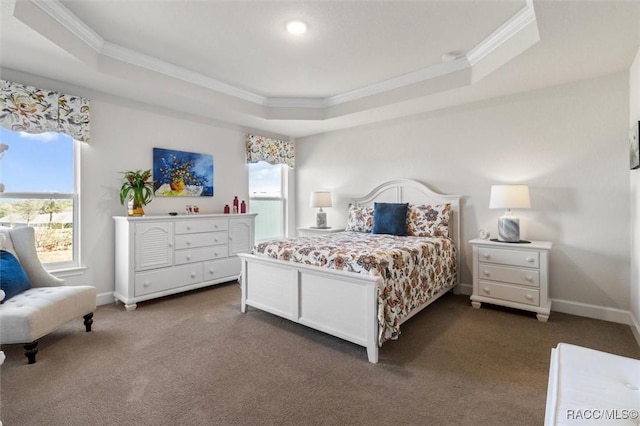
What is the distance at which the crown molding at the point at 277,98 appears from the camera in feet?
7.77

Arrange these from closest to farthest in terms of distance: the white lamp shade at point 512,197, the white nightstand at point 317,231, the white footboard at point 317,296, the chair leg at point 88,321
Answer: the white footboard at point 317,296
the chair leg at point 88,321
the white lamp shade at point 512,197
the white nightstand at point 317,231

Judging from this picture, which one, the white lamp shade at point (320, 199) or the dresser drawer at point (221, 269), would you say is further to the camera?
the white lamp shade at point (320, 199)

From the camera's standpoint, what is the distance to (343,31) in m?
2.62

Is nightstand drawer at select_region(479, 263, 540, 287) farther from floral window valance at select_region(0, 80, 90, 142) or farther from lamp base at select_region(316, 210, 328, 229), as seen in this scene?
floral window valance at select_region(0, 80, 90, 142)

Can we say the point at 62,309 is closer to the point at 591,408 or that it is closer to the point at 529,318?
the point at 591,408

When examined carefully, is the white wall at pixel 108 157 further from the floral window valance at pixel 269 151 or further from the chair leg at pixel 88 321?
the floral window valance at pixel 269 151

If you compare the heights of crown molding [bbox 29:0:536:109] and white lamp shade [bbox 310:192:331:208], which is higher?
crown molding [bbox 29:0:536:109]

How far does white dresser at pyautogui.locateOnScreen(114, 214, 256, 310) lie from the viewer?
335 centimetres

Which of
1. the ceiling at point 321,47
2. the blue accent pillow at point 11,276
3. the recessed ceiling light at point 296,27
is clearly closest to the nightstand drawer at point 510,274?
the ceiling at point 321,47

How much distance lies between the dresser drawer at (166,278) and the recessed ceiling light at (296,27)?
2.85 metres

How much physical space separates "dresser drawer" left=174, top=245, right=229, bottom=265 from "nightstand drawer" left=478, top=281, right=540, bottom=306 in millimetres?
3150

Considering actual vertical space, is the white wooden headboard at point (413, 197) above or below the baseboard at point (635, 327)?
above

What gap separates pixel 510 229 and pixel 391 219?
126 centimetres

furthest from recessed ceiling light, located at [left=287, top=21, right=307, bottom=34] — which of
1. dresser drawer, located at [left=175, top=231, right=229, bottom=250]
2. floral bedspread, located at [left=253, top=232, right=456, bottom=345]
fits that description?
dresser drawer, located at [left=175, top=231, right=229, bottom=250]
